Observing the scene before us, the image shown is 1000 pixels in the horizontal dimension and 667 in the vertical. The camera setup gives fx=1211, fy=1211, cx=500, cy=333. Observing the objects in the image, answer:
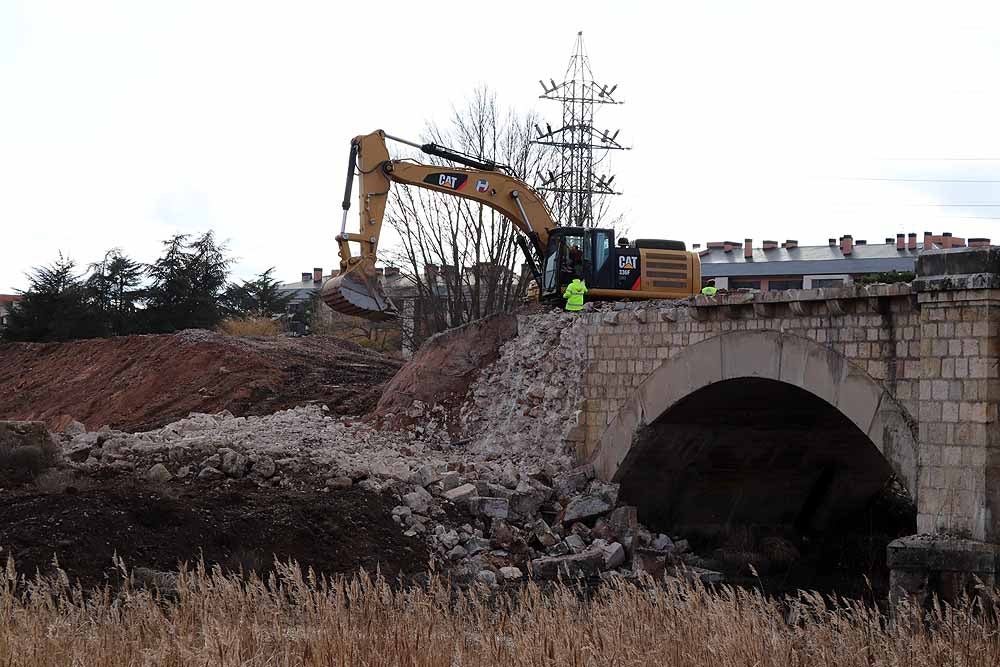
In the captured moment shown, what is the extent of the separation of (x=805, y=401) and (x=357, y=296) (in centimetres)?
708

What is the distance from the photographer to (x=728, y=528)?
706 inches

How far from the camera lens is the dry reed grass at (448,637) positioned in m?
7.24

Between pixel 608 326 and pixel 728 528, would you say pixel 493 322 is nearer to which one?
pixel 608 326

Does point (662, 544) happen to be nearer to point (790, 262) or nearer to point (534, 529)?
point (534, 529)

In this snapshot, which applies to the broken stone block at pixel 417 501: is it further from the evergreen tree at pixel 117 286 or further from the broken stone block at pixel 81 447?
the evergreen tree at pixel 117 286

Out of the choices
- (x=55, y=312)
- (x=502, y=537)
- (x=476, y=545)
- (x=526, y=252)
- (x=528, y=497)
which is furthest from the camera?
(x=55, y=312)

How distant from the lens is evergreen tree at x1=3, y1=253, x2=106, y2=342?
35375mm

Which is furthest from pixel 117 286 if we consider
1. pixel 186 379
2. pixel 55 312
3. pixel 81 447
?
pixel 81 447

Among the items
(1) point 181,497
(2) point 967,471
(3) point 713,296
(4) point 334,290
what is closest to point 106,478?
(1) point 181,497

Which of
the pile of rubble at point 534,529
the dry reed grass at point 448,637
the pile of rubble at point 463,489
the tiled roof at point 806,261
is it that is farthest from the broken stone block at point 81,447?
the tiled roof at point 806,261

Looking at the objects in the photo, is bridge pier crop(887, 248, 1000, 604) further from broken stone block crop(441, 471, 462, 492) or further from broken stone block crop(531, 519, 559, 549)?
broken stone block crop(441, 471, 462, 492)

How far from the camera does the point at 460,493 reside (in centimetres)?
1555

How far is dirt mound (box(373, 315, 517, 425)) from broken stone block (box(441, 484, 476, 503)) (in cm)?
339

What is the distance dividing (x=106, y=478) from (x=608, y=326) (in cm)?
681
